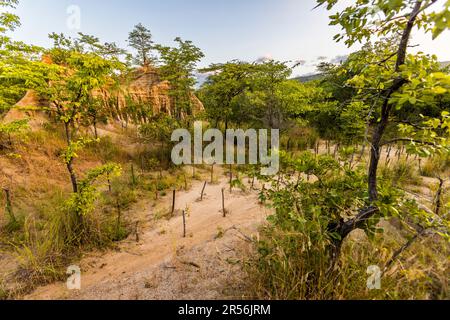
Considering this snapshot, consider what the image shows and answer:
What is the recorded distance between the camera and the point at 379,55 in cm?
202

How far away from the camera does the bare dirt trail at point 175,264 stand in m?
2.80

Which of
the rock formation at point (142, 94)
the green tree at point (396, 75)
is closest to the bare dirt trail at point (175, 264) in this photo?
the green tree at point (396, 75)

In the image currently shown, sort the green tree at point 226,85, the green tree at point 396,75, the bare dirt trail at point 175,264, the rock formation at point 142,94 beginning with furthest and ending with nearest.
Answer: the rock formation at point 142,94 → the green tree at point 226,85 → the bare dirt trail at point 175,264 → the green tree at point 396,75

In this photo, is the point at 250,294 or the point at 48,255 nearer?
the point at 250,294

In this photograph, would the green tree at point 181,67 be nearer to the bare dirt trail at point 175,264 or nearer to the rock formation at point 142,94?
the rock formation at point 142,94

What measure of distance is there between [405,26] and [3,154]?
944 cm

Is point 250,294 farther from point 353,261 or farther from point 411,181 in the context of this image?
point 411,181

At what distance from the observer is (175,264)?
3365 millimetres

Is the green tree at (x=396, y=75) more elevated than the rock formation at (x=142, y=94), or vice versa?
the rock formation at (x=142, y=94)

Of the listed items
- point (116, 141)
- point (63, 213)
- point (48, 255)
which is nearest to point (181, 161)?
point (116, 141)

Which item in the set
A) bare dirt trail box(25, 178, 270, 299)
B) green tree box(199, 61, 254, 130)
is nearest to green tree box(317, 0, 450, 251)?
bare dirt trail box(25, 178, 270, 299)

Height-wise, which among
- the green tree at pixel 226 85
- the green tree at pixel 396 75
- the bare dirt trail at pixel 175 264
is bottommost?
the bare dirt trail at pixel 175 264

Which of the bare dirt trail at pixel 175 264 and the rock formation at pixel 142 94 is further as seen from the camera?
the rock formation at pixel 142 94

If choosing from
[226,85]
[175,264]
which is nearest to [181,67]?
[226,85]
